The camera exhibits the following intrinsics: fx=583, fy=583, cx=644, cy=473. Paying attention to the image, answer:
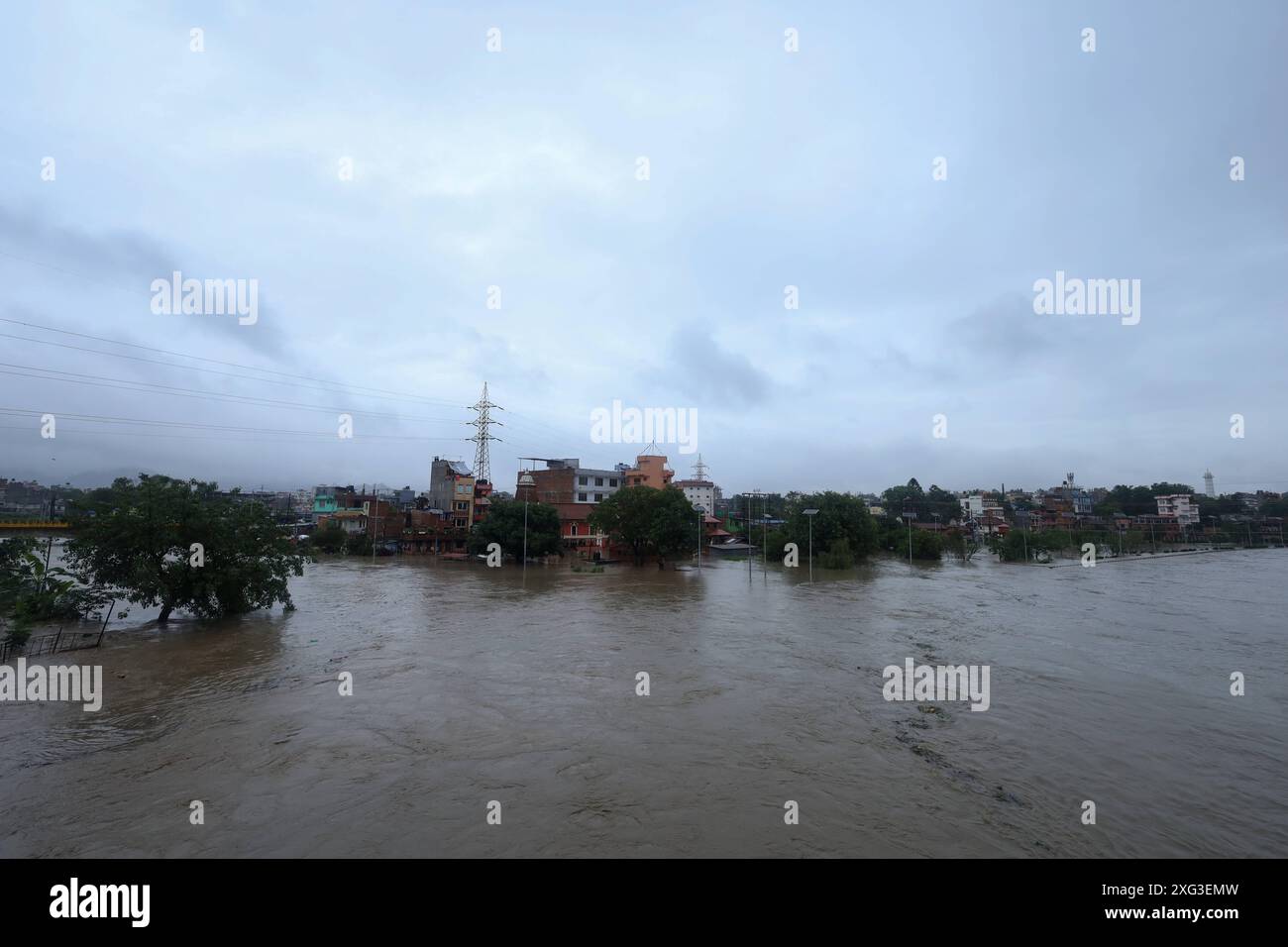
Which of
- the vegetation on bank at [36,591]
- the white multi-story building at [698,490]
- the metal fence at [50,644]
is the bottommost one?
the metal fence at [50,644]

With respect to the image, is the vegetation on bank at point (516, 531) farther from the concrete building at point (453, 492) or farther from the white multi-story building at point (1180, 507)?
the white multi-story building at point (1180, 507)

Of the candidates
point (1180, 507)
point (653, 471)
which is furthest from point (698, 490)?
point (1180, 507)

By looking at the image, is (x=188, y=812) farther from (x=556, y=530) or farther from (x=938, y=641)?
(x=556, y=530)

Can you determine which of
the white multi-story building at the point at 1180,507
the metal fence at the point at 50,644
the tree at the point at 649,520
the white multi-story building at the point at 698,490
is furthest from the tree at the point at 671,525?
the white multi-story building at the point at 1180,507

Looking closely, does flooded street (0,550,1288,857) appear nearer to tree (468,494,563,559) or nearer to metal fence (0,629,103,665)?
metal fence (0,629,103,665)

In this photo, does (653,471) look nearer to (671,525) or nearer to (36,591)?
(671,525)
